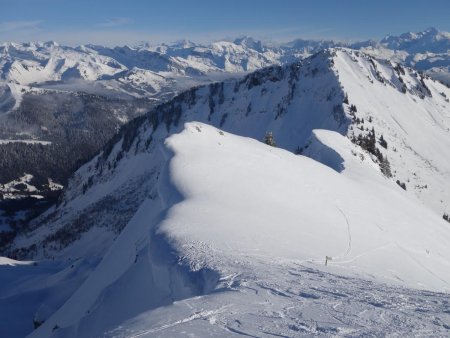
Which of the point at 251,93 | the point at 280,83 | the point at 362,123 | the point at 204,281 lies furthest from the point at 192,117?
the point at 204,281

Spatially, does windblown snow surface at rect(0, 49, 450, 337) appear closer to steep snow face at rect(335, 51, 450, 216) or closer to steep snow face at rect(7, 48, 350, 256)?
steep snow face at rect(335, 51, 450, 216)

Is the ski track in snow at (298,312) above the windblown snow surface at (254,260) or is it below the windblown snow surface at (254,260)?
above

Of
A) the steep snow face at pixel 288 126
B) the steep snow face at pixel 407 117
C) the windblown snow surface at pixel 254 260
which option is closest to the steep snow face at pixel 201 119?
Result: the steep snow face at pixel 288 126

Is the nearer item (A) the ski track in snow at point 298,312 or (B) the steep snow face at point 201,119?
(A) the ski track in snow at point 298,312

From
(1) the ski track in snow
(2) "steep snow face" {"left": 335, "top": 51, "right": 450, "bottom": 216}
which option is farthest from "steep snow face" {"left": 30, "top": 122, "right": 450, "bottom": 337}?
(2) "steep snow face" {"left": 335, "top": 51, "right": 450, "bottom": 216}

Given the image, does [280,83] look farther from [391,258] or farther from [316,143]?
[391,258]

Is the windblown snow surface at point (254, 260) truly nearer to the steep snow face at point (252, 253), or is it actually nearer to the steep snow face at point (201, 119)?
the steep snow face at point (252, 253)

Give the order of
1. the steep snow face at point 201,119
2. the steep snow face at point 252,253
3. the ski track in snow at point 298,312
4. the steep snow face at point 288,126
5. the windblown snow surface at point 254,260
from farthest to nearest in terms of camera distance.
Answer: the steep snow face at point 201,119, the steep snow face at point 288,126, the steep snow face at point 252,253, the windblown snow surface at point 254,260, the ski track in snow at point 298,312
